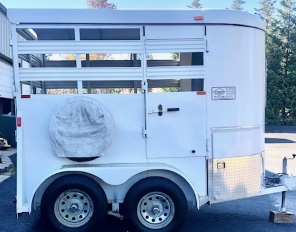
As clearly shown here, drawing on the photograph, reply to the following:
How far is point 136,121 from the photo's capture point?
14.6 feet

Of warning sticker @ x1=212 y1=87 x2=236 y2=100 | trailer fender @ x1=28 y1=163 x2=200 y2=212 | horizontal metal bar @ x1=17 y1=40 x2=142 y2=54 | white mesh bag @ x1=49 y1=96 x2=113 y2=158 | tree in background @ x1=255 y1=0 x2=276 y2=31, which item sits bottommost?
trailer fender @ x1=28 y1=163 x2=200 y2=212

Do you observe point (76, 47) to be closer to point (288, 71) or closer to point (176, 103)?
point (176, 103)

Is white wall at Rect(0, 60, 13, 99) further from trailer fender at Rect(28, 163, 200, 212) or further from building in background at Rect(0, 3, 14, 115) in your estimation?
trailer fender at Rect(28, 163, 200, 212)

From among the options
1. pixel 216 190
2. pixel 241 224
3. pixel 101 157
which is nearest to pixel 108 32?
pixel 101 157

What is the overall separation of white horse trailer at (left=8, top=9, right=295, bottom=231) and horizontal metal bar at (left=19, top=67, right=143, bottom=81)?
0.04 ft

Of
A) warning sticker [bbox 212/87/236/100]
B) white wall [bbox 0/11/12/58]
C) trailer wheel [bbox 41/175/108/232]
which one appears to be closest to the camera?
trailer wheel [bbox 41/175/108/232]

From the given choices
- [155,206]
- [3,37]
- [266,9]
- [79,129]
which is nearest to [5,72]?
[3,37]

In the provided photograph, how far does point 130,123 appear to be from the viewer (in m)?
4.44

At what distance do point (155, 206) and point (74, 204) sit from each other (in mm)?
1023

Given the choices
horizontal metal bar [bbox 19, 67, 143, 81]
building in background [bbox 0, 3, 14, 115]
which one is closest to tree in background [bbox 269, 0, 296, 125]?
building in background [bbox 0, 3, 14, 115]

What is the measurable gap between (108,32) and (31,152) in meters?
1.89

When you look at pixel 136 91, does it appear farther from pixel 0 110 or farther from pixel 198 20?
pixel 0 110

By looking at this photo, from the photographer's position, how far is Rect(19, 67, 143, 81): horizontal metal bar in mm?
4320

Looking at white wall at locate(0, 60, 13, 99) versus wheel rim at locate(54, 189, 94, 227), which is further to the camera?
white wall at locate(0, 60, 13, 99)
